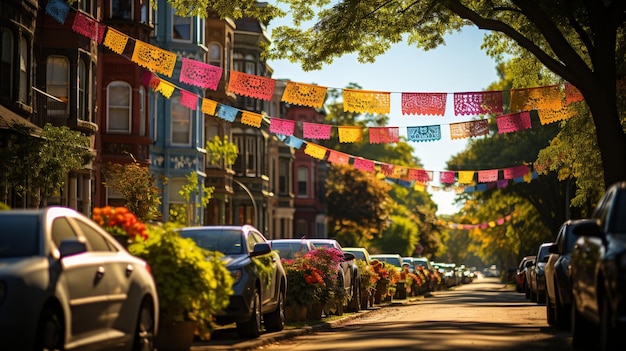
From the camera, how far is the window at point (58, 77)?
37406 millimetres

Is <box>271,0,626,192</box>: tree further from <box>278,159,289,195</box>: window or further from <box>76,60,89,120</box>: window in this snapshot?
<box>278,159,289,195</box>: window

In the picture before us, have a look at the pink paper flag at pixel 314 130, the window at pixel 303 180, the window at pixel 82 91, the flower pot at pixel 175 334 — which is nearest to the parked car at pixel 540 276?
the pink paper flag at pixel 314 130

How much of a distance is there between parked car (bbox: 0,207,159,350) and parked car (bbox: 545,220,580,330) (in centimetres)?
772

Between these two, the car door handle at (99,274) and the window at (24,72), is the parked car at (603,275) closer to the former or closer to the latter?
the car door handle at (99,274)

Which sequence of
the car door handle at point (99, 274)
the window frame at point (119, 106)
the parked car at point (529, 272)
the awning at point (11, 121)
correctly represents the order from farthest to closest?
the window frame at point (119, 106) → the parked car at point (529, 272) → the awning at point (11, 121) → the car door handle at point (99, 274)

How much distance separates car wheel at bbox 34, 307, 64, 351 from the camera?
10.9 m

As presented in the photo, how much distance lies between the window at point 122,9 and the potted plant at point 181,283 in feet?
92.3

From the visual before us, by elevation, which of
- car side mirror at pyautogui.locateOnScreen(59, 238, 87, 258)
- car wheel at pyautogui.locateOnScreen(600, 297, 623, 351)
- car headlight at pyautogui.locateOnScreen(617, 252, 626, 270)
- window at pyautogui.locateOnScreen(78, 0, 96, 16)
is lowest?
car wheel at pyautogui.locateOnScreen(600, 297, 623, 351)

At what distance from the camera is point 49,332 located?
1118cm

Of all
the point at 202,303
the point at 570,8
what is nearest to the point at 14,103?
the point at 570,8

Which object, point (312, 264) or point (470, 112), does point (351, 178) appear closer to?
point (470, 112)

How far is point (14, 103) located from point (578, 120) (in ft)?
47.2

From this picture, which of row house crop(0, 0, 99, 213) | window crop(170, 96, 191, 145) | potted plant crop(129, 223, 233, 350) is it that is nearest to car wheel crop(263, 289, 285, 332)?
potted plant crop(129, 223, 233, 350)

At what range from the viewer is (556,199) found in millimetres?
69000
